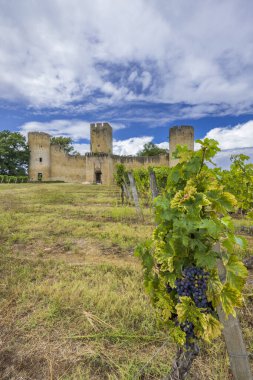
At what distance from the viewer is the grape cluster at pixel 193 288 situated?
1163 millimetres

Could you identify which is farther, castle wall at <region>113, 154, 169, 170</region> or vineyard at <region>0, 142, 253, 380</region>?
castle wall at <region>113, 154, 169, 170</region>

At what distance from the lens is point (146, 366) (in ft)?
5.34

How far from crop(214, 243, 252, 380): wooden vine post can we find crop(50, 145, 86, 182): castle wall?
3202 centimetres

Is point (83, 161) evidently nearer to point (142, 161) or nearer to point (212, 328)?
point (142, 161)

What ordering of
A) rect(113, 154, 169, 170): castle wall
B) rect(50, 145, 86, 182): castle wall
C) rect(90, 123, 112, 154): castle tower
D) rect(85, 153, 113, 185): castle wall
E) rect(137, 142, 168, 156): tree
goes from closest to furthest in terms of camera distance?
1. rect(113, 154, 169, 170): castle wall
2. rect(85, 153, 113, 185): castle wall
3. rect(90, 123, 112, 154): castle tower
4. rect(50, 145, 86, 182): castle wall
5. rect(137, 142, 168, 156): tree

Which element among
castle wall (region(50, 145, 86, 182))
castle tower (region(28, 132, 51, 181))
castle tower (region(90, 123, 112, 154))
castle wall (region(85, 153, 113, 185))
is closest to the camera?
castle wall (region(85, 153, 113, 185))

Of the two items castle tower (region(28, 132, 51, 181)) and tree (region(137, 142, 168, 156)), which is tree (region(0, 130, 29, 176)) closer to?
castle tower (region(28, 132, 51, 181))

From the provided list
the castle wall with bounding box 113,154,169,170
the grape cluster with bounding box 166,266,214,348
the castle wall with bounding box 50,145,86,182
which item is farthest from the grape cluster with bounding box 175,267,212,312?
the castle wall with bounding box 50,145,86,182

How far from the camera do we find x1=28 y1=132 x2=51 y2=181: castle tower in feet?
105

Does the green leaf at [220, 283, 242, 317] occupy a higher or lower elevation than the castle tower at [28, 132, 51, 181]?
lower

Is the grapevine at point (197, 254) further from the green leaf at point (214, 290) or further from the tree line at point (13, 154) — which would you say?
the tree line at point (13, 154)

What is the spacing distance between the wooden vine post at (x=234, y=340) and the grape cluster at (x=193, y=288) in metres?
0.10

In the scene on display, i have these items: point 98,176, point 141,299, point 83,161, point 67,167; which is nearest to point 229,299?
point 141,299

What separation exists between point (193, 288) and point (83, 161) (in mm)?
32378
